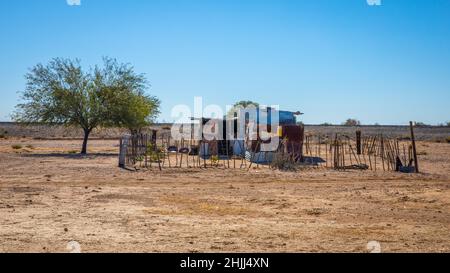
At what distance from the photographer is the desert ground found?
8.30m

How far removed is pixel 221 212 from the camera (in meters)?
11.5

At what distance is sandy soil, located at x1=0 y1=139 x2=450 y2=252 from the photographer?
27.2 ft

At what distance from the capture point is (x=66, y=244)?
26.4ft

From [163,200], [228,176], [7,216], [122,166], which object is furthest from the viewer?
[122,166]

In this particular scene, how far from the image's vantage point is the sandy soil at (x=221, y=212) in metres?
8.30

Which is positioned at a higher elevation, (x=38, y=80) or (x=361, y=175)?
(x=38, y=80)

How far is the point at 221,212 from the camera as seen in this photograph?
451 inches

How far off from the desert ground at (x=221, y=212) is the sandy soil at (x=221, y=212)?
0.06ft

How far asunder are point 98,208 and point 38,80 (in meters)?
24.1

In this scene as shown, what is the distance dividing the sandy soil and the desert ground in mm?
20

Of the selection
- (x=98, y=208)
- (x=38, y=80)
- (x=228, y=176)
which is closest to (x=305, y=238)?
(x=98, y=208)

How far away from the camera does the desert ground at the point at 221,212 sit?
830cm

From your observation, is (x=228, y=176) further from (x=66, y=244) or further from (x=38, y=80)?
(x=38, y=80)
